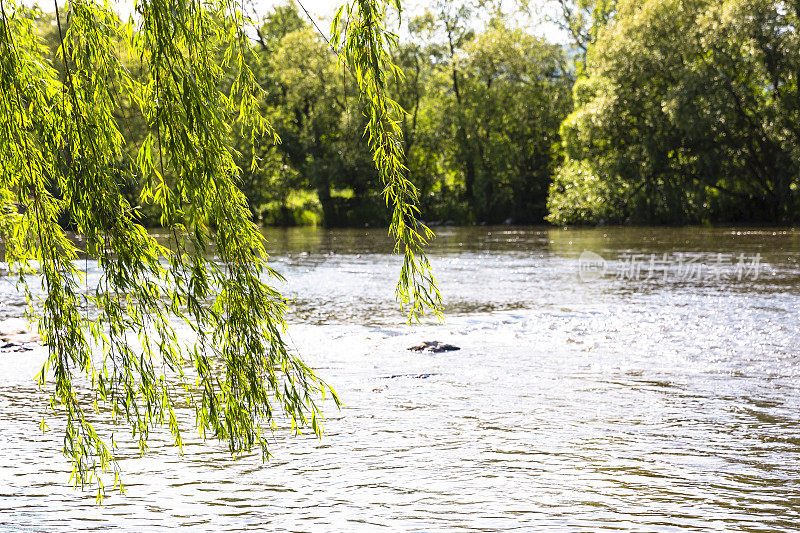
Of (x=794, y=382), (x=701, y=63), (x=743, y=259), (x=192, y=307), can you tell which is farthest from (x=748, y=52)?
(x=192, y=307)

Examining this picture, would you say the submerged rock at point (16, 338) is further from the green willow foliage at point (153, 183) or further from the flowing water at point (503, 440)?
the green willow foliage at point (153, 183)

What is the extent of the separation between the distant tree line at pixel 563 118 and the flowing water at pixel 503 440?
28928 millimetres

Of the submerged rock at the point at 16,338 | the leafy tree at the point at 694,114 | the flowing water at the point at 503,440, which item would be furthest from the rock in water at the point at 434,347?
the leafy tree at the point at 694,114

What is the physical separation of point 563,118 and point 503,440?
56.6 meters

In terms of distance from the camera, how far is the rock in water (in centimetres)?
1124

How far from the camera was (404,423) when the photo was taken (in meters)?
7.52

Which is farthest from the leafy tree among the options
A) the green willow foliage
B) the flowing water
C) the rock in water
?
the green willow foliage

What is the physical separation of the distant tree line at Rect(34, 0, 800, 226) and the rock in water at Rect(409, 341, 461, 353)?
1143 inches

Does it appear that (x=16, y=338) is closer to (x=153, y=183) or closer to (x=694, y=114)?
(x=153, y=183)

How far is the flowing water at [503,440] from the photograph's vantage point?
533 cm

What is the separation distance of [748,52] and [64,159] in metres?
44.6

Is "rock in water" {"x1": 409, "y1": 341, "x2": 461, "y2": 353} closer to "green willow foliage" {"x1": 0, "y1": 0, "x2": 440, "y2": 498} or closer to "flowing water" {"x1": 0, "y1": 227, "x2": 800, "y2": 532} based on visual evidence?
"flowing water" {"x1": 0, "y1": 227, "x2": 800, "y2": 532}

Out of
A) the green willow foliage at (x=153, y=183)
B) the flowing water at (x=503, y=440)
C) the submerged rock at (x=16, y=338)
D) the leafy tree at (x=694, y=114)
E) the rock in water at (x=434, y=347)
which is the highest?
the leafy tree at (x=694, y=114)

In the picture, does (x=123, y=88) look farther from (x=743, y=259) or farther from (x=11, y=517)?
(x=743, y=259)
